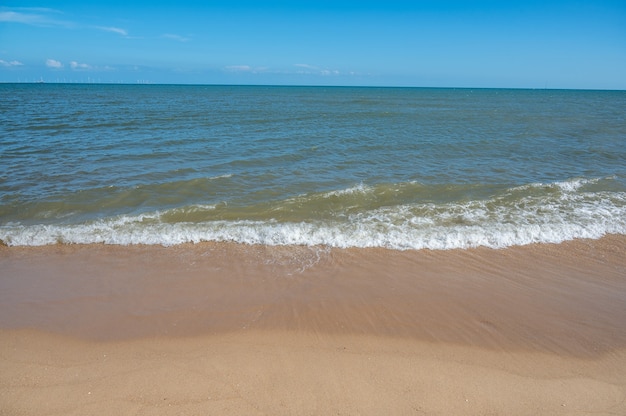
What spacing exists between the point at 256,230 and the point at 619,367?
6.73 metres

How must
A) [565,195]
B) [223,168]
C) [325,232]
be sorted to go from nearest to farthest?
[325,232] < [565,195] < [223,168]

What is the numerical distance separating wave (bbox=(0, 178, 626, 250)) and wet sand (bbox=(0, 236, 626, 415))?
52 centimetres

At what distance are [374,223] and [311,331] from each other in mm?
4462

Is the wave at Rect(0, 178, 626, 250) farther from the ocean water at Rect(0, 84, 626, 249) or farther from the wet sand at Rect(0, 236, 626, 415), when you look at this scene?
the wet sand at Rect(0, 236, 626, 415)

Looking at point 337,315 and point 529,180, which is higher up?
point 529,180

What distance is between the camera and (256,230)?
885cm

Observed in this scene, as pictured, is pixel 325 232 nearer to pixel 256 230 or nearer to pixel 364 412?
pixel 256 230

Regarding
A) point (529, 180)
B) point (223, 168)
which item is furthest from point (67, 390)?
point (529, 180)

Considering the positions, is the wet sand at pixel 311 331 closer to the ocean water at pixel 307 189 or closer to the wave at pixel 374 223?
the wave at pixel 374 223

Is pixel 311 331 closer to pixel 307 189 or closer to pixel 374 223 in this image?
pixel 374 223

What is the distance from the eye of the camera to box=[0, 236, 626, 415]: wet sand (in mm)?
4109

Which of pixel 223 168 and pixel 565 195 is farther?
pixel 223 168

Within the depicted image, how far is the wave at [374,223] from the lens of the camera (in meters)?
8.50

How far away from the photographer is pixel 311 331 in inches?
209
